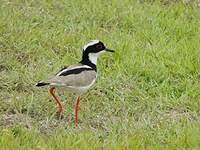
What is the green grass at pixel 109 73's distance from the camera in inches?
216

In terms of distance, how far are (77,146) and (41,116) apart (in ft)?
2.73

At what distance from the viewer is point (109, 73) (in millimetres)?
6879

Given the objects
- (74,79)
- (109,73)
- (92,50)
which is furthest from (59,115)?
(109,73)

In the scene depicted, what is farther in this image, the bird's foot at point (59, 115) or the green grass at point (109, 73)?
the bird's foot at point (59, 115)

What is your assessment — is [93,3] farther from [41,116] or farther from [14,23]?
[41,116]

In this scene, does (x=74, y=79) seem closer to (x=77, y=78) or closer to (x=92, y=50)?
(x=77, y=78)

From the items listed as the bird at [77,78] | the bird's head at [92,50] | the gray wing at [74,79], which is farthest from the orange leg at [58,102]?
the bird's head at [92,50]

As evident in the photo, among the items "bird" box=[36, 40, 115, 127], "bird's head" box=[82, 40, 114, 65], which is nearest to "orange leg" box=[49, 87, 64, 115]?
"bird" box=[36, 40, 115, 127]

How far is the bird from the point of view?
5645 mm

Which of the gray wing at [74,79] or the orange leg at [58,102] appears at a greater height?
the gray wing at [74,79]

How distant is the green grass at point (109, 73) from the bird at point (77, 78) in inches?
8.3

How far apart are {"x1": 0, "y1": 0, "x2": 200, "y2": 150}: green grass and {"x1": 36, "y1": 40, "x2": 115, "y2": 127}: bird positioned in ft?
0.69

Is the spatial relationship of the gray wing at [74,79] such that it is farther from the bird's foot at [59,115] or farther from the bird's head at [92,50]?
the bird's foot at [59,115]

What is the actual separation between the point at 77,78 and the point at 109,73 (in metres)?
1.18
